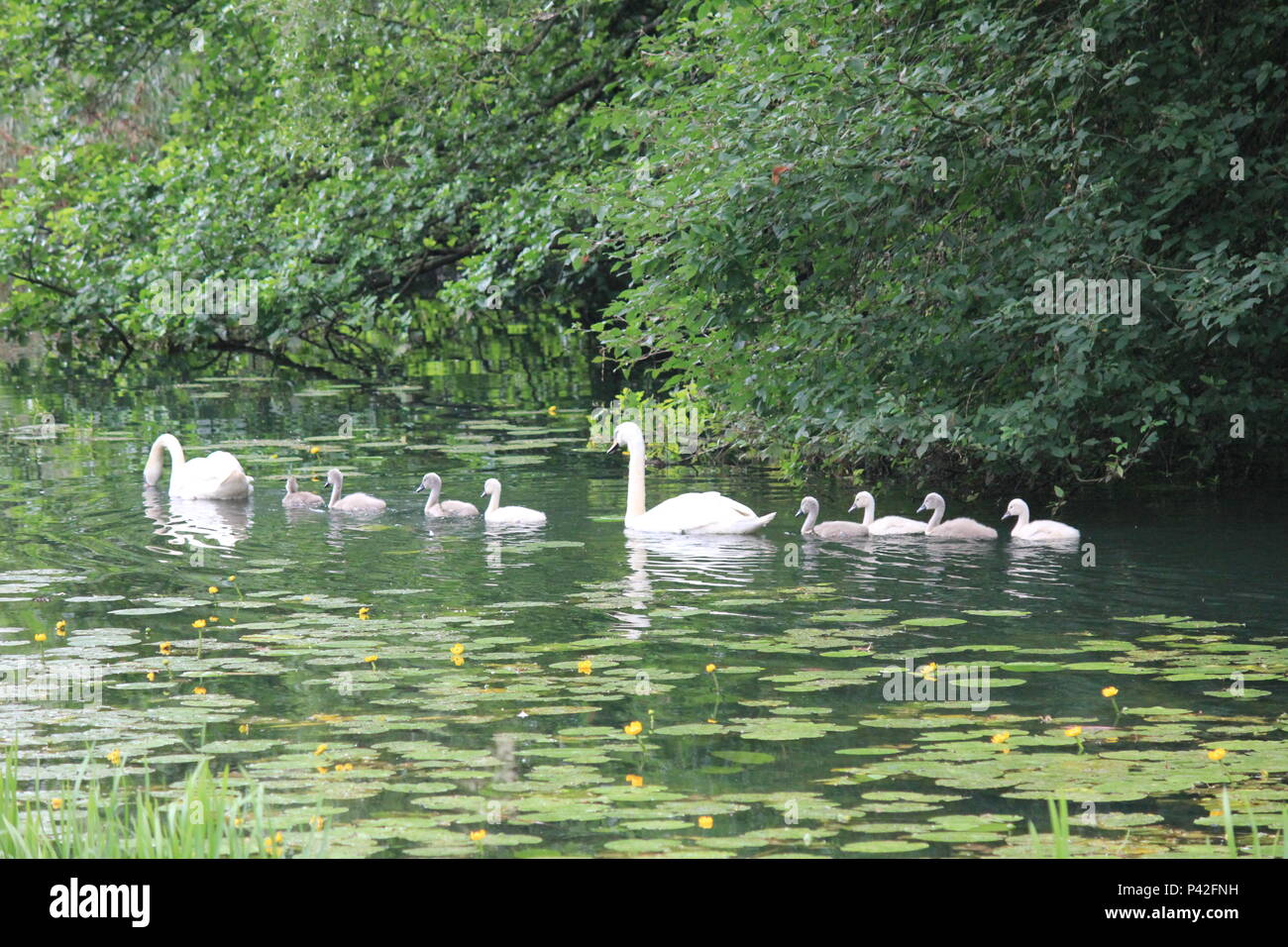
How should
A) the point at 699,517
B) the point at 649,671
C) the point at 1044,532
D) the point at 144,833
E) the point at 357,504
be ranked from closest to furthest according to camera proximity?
the point at 144,833
the point at 649,671
the point at 1044,532
the point at 699,517
the point at 357,504

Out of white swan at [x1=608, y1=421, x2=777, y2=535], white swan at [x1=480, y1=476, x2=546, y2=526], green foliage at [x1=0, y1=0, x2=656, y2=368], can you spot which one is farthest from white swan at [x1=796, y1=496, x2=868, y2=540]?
green foliage at [x1=0, y1=0, x2=656, y2=368]

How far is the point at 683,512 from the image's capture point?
41.1 ft

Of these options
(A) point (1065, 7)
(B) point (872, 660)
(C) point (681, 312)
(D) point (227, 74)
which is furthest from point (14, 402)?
(B) point (872, 660)

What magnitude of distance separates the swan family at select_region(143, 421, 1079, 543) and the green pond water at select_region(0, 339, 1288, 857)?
175mm

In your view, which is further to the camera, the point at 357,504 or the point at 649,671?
the point at 357,504

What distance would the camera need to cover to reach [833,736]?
23.2 feet

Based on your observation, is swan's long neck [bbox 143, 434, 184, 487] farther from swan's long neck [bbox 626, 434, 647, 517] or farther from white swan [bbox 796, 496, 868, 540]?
white swan [bbox 796, 496, 868, 540]

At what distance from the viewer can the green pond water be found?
6.04 m

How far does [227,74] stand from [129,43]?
5.48ft

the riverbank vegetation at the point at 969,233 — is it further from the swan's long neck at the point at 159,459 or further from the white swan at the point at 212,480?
the swan's long neck at the point at 159,459

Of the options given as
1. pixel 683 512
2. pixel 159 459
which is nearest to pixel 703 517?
pixel 683 512

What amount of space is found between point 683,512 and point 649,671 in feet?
14.0

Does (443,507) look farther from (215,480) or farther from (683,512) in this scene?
(215,480)

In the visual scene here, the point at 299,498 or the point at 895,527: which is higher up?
the point at 299,498
